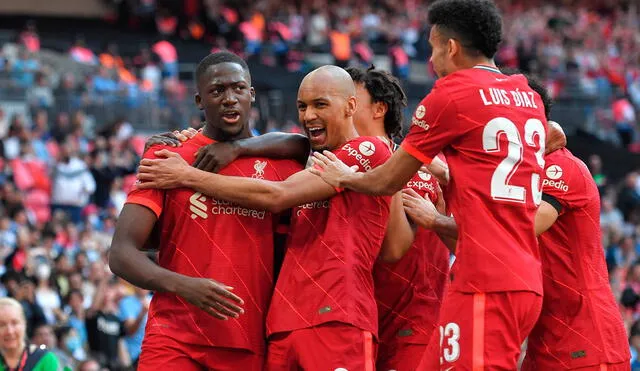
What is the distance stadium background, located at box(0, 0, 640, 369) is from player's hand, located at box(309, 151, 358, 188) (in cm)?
597

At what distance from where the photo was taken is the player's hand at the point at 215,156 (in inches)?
262

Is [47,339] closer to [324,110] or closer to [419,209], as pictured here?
[324,110]

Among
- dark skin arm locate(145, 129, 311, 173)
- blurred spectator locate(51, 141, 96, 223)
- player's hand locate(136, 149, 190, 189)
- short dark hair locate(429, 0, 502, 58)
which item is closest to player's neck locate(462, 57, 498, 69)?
short dark hair locate(429, 0, 502, 58)

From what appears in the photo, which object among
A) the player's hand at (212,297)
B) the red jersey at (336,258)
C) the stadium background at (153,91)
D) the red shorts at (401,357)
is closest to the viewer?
the player's hand at (212,297)

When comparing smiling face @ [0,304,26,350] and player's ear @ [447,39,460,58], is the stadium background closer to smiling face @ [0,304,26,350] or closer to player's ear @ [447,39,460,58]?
smiling face @ [0,304,26,350]

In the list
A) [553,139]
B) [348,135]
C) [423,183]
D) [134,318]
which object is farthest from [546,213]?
[134,318]

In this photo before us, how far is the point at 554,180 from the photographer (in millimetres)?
6754

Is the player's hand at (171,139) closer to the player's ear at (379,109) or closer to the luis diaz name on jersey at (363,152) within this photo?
the luis diaz name on jersey at (363,152)

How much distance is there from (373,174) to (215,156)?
91 centimetres

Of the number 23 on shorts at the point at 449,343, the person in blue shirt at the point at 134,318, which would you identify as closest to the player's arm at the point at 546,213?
the number 23 on shorts at the point at 449,343

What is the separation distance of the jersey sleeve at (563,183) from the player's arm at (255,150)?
131 cm

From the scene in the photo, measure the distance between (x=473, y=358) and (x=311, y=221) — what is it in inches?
48.2

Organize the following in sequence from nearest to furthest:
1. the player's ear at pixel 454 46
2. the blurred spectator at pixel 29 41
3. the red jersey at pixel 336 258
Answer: the player's ear at pixel 454 46
the red jersey at pixel 336 258
the blurred spectator at pixel 29 41

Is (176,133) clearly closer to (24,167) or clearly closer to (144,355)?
(144,355)
